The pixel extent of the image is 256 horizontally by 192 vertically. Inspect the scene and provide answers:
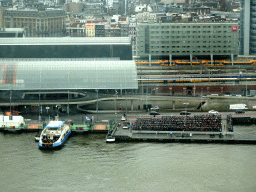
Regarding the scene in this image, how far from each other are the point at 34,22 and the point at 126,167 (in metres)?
53.4

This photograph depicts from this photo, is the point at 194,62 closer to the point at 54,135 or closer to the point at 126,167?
the point at 54,135

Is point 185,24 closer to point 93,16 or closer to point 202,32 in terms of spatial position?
point 202,32

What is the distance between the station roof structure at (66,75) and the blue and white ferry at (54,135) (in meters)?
4.73

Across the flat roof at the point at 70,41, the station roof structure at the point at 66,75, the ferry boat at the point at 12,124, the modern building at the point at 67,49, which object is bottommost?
the ferry boat at the point at 12,124

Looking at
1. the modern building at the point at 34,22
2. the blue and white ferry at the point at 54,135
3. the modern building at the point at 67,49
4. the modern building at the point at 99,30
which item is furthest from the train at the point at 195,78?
the modern building at the point at 34,22

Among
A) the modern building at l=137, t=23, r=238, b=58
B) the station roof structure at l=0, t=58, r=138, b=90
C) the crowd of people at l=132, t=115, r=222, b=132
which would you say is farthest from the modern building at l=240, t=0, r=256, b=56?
the crowd of people at l=132, t=115, r=222, b=132

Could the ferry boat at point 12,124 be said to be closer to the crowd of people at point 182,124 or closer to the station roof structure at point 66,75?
the station roof structure at point 66,75

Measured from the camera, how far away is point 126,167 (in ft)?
71.4

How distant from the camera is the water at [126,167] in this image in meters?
19.9

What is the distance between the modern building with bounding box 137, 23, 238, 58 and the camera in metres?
47.7

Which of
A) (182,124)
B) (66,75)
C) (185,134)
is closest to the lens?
(185,134)

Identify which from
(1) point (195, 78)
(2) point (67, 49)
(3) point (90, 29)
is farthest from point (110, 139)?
(3) point (90, 29)

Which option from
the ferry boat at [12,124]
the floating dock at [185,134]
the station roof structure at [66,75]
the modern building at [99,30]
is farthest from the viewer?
the modern building at [99,30]

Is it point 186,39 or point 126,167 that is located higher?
point 186,39
